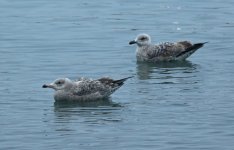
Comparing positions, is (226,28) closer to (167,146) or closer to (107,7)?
(107,7)

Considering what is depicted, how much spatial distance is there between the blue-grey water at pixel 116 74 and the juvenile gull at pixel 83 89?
22cm

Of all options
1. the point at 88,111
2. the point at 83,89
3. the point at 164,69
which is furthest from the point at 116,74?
the point at 88,111

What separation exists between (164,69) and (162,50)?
114 cm

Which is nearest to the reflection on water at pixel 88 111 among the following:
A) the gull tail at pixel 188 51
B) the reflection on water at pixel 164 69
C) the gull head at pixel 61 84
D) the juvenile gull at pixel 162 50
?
the gull head at pixel 61 84

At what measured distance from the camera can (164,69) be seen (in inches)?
975

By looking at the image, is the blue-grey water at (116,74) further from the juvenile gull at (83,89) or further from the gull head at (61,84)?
the gull head at (61,84)

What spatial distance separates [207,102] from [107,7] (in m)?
12.9

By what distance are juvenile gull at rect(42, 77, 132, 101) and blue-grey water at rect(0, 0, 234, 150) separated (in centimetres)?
22

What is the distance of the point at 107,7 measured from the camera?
1299 inches

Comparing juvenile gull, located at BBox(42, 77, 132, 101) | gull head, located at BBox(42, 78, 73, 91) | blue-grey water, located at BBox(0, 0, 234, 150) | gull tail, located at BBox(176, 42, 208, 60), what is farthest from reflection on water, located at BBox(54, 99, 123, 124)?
gull tail, located at BBox(176, 42, 208, 60)

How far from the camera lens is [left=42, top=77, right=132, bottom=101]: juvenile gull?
21.2m

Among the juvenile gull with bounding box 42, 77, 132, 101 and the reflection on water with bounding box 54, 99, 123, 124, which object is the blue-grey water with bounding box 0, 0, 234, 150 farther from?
the juvenile gull with bounding box 42, 77, 132, 101

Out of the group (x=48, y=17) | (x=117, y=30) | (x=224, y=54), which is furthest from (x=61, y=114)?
(x=48, y=17)

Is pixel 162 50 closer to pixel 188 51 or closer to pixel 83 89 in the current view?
pixel 188 51
